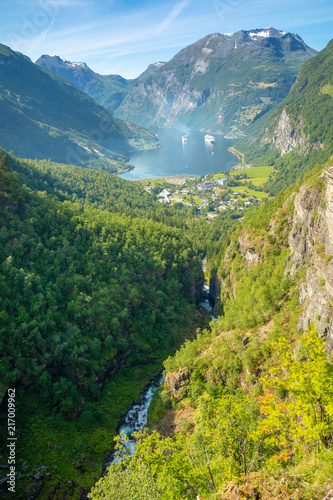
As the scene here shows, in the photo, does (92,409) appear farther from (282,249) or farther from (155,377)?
(282,249)

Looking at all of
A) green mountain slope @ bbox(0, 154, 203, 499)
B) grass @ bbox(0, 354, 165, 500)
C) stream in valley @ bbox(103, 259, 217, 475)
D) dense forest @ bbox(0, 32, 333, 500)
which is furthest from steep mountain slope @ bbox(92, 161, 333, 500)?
green mountain slope @ bbox(0, 154, 203, 499)

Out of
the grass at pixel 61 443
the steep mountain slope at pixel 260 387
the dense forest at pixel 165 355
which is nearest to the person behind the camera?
the steep mountain slope at pixel 260 387

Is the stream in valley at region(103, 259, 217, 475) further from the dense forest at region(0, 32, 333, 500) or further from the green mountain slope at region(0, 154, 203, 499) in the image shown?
the green mountain slope at region(0, 154, 203, 499)

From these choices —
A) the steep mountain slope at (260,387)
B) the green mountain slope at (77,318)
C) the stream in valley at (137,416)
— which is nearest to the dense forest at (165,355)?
the steep mountain slope at (260,387)

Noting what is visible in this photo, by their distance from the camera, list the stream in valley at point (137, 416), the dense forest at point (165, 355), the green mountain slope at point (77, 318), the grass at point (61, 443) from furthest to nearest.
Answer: the stream in valley at point (137, 416) → the green mountain slope at point (77, 318) → the grass at point (61, 443) → the dense forest at point (165, 355)

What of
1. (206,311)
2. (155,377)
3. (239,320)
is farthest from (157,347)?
(239,320)

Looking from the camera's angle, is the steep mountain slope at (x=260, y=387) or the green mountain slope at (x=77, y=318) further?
the green mountain slope at (x=77, y=318)

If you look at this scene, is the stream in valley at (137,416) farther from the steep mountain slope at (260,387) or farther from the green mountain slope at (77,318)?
the steep mountain slope at (260,387)

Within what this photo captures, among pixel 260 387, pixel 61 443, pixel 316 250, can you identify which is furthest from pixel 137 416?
pixel 316 250
